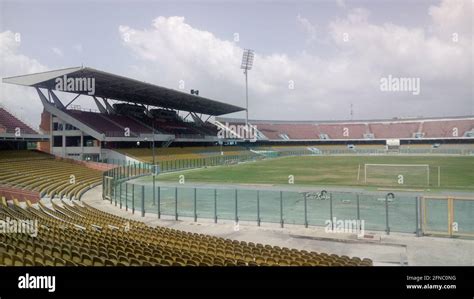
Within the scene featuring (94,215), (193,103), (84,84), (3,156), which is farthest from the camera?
(193,103)

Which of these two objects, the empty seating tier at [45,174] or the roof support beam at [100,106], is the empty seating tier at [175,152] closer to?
the roof support beam at [100,106]

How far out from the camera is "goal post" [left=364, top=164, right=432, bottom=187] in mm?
35094

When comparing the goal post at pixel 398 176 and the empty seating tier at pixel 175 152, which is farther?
the empty seating tier at pixel 175 152

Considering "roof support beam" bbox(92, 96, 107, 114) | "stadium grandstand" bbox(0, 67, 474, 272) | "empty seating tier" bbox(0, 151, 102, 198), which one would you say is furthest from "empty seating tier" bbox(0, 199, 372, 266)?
"roof support beam" bbox(92, 96, 107, 114)

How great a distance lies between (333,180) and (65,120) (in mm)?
36135

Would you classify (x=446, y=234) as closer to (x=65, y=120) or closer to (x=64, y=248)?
(x=64, y=248)

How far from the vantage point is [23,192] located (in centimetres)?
2525

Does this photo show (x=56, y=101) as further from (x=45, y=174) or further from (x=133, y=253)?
(x=133, y=253)

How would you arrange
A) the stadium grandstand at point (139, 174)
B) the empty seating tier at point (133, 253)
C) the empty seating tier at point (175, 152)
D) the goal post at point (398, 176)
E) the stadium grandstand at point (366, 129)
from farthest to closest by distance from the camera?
the stadium grandstand at point (366, 129) < the empty seating tier at point (175, 152) < the goal post at point (398, 176) < the stadium grandstand at point (139, 174) < the empty seating tier at point (133, 253)

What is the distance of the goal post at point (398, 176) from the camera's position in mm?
35094

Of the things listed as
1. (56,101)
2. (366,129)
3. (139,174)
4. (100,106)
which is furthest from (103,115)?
(366,129)

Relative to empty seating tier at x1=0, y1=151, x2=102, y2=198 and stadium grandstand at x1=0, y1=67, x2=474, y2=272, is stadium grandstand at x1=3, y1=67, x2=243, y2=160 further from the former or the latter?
empty seating tier at x1=0, y1=151, x2=102, y2=198

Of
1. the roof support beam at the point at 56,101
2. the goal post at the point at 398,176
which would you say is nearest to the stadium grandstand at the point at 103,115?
the roof support beam at the point at 56,101
